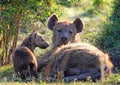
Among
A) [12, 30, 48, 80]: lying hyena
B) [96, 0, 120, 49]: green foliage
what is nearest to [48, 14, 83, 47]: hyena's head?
[12, 30, 48, 80]: lying hyena

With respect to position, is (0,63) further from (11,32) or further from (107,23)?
(107,23)

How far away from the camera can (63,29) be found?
10281 millimetres

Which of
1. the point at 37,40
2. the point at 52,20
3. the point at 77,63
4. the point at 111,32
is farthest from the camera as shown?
the point at 111,32

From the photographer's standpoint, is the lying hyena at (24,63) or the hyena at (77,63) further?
the lying hyena at (24,63)

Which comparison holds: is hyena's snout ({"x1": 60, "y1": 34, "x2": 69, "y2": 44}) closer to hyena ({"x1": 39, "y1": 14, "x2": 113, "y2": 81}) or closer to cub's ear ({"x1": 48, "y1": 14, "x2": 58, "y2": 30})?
cub's ear ({"x1": 48, "y1": 14, "x2": 58, "y2": 30})

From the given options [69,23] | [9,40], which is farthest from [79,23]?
[9,40]

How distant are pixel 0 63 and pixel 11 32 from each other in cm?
68

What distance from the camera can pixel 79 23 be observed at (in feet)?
34.2

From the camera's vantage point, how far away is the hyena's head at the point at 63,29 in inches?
392

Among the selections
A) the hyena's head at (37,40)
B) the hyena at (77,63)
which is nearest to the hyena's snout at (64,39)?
the hyena's head at (37,40)

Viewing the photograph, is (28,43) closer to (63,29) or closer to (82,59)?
(63,29)

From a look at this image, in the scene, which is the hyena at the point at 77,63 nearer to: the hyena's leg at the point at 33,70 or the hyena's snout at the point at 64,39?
the hyena's leg at the point at 33,70

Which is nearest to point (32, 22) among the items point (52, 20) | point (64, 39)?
point (52, 20)

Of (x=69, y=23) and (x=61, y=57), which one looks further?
(x=69, y=23)
